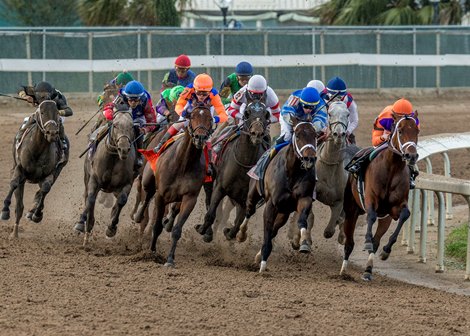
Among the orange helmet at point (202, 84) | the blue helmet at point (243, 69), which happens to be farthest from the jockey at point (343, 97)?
the orange helmet at point (202, 84)

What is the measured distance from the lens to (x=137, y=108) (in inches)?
576

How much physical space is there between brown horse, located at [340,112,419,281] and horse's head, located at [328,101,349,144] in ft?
1.87

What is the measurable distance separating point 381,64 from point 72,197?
13011mm

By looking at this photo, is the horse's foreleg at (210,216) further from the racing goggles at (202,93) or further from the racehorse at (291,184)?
the racing goggles at (202,93)

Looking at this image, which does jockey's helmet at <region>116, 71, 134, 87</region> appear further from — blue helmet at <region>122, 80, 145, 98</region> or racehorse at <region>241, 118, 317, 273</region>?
racehorse at <region>241, 118, 317, 273</region>

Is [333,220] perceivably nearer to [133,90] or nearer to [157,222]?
[157,222]

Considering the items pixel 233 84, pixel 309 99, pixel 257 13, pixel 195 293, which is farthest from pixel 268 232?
pixel 257 13

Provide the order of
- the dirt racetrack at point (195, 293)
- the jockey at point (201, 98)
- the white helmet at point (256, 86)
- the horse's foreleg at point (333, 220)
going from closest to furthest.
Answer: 1. the dirt racetrack at point (195, 293)
2. the jockey at point (201, 98)
3. the horse's foreleg at point (333, 220)
4. the white helmet at point (256, 86)

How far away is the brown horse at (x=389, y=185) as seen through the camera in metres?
12.1

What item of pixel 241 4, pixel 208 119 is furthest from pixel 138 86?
pixel 241 4

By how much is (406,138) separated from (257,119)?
179 centimetres

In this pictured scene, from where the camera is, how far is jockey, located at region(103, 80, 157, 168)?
14.4m

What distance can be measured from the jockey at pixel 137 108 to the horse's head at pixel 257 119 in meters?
1.81

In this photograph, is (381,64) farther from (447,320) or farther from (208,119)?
(447,320)
